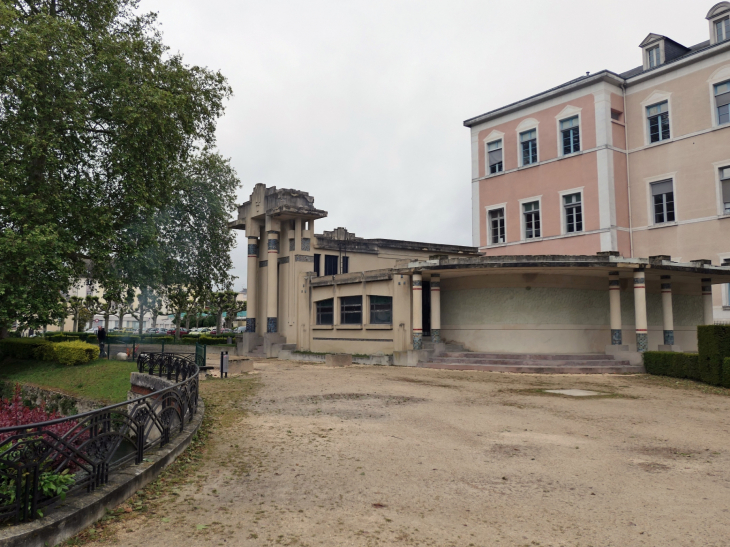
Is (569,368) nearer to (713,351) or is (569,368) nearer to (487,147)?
(713,351)

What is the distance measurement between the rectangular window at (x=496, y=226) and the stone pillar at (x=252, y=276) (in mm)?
13590

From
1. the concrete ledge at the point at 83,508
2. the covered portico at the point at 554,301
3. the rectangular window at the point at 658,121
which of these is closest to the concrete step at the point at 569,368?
the covered portico at the point at 554,301

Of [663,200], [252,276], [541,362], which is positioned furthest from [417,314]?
[663,200]

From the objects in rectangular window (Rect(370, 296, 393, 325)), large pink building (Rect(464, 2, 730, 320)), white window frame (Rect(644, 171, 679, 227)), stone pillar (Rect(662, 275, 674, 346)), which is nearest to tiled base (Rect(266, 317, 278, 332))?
rectangular window (Rect(370, 296, 393, 325))

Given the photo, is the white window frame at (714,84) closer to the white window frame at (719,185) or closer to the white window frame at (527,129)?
the white window frame at (719,185)

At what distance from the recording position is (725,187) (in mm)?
23172

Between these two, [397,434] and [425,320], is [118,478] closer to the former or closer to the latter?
[397,434]

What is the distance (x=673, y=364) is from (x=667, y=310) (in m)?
4.97

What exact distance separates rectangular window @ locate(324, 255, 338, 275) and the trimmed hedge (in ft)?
54.5

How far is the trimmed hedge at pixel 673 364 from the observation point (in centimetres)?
1617

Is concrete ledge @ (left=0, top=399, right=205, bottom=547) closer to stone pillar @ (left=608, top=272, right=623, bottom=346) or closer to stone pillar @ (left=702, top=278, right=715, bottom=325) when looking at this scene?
stone pillar @ (left=608, top=272, right=623, bottom=346)

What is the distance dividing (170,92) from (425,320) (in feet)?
47.1

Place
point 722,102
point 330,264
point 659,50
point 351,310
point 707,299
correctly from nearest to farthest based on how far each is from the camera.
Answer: point 707,299, point 722,102, point 351,310, point 659,50, point 330,264

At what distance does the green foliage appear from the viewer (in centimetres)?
2111
